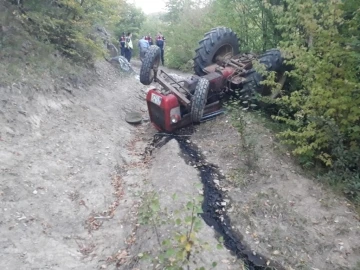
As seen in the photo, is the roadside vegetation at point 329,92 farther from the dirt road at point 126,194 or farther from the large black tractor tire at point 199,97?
the large black tractor tire at point 199,97

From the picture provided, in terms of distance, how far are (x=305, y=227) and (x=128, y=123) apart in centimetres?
544

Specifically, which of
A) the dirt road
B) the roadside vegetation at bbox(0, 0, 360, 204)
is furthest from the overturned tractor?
the roadside vegetation at bbox(0, 0, 360, 204)

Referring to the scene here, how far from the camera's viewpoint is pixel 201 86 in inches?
312

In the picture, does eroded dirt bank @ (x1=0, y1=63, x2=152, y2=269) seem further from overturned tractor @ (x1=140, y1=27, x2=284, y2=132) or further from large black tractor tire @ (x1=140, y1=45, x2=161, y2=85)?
large black tractor tire @ (x1=140, y1=45, x2=161, y2=85)

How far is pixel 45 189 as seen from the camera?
20.4ft

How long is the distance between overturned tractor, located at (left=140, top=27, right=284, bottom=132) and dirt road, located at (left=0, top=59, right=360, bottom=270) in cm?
47

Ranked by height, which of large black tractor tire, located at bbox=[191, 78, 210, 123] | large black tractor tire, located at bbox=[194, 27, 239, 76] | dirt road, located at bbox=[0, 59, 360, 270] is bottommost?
dirt road, located at bbox=[0, 59, 360, 270]

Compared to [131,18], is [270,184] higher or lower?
lower

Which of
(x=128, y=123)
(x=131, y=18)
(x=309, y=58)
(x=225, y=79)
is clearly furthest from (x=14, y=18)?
(x=131, y=18)

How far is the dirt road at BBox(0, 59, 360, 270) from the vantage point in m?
5.09

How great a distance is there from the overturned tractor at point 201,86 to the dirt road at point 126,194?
47cm

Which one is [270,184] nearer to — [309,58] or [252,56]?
[309,58]

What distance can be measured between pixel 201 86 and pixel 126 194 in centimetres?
273

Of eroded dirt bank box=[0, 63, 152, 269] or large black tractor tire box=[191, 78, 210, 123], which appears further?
large black tractor tire box=[191, 78, 210, 123]
